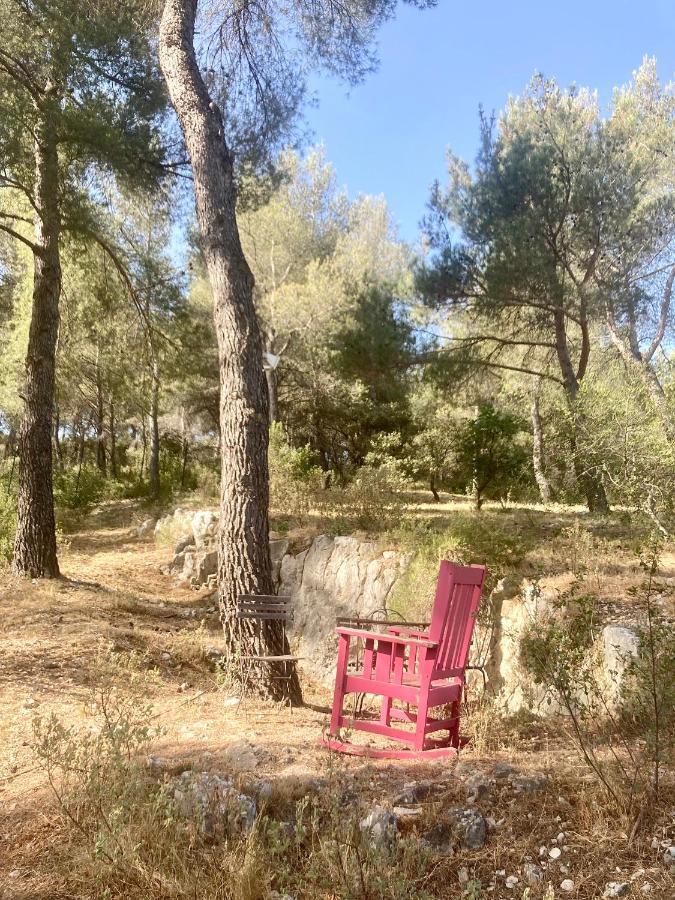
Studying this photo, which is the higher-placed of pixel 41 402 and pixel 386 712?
pixel 41 402

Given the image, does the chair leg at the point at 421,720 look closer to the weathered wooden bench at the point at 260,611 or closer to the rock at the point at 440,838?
the rock at the point at 440,838

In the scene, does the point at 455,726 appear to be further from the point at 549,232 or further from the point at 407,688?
the point at 549,232

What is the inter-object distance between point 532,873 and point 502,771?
2.26ft

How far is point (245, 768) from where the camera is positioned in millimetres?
3074

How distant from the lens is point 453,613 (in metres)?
3.75

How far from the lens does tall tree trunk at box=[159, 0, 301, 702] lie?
488 cm

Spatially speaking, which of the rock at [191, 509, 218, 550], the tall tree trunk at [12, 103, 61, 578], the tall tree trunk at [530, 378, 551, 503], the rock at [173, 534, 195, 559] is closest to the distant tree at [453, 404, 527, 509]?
Answer: the tall tree trunk at [530, 378, 551, 503]

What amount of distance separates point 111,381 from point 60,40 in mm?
10261

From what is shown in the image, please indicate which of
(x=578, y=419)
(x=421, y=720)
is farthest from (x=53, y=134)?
(x=421, y=720)

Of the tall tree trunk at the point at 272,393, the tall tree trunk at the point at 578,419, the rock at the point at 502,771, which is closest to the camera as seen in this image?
the rock at the point at 502,771

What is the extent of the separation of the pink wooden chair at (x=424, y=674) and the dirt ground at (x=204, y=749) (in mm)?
189

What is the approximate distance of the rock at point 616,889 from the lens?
2.22m

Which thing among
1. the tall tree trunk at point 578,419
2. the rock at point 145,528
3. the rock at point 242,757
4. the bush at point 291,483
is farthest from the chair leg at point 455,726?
the rock at point 145,528

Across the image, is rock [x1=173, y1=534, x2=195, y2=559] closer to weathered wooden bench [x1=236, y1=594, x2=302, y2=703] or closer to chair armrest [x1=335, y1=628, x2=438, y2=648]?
weathered wooden bench [x1=236, y1=594, x2=302, y2=703]
